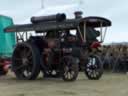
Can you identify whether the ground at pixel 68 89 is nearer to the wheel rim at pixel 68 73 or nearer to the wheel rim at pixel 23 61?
the wheel rim at pixel 68 73

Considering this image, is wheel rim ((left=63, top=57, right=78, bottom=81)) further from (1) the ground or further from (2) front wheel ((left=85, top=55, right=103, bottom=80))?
(2) front wheel ((left=85, top=55, right=103, bottom=80))

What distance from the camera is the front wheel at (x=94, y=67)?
16.4m

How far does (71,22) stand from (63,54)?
1.27 meters

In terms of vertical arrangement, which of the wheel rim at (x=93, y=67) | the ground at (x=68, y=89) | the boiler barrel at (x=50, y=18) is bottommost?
the wheel rim at (x=93, y=67)

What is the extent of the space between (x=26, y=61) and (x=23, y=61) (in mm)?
197

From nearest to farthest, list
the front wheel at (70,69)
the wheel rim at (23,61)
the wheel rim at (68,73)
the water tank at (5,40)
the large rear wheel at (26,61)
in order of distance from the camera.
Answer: the front wheel at (70,69)
the wheel rim at (68,73)
the large rear wheel at (26,61)
the wheel rim at (23,61)
the water tank at (5,40)

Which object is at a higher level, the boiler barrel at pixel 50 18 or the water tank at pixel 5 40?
the boiler barrel at pixel 50 18

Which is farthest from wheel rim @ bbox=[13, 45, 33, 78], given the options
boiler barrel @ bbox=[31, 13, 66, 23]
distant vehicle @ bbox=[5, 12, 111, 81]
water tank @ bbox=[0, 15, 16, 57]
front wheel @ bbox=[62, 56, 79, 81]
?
water tank @ bbox=[0, 15, 16, 57]

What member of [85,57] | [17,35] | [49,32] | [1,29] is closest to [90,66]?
[85,57]

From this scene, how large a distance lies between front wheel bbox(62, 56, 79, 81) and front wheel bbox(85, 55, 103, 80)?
0.83 meters

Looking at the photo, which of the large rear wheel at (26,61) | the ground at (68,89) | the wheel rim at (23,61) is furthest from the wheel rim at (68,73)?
the wheel rim at (23,61)

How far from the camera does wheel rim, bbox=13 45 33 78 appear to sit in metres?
17.1

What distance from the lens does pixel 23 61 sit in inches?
680

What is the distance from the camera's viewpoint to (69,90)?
Answer: 42.8 ft
